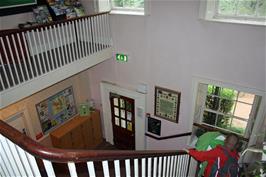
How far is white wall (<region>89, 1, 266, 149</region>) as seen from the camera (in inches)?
137

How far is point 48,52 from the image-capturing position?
4.08 meters

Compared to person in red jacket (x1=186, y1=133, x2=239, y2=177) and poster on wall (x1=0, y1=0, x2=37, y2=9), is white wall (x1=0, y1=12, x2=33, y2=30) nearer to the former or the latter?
poster on wall (x1=0, y1=0, x2=37, y2=9)

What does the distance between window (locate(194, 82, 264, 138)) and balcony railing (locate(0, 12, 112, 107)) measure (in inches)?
92.9

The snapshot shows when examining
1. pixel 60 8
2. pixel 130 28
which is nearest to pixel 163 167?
pixel 130 28

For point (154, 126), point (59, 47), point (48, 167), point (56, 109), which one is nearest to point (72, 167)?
point (48, 167)

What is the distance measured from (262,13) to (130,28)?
2419 mm

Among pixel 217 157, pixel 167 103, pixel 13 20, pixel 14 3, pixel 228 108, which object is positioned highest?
pixel 14 3

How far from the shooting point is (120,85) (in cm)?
541

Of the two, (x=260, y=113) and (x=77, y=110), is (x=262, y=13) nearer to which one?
(x=260, y=113)

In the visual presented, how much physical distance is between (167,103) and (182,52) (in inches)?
48.1

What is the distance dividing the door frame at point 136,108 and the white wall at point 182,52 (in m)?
0.19

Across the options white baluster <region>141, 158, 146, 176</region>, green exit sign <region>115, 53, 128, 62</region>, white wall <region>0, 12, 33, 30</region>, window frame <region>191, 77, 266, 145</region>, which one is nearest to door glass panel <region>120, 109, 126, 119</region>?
green exit sign <region>115, 53, 128, 62</region>

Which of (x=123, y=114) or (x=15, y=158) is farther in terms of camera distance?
(x=123, y=114)

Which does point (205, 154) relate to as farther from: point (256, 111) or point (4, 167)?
point (4, 167)
